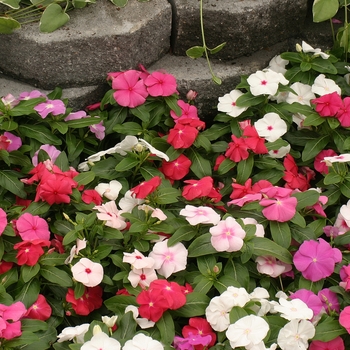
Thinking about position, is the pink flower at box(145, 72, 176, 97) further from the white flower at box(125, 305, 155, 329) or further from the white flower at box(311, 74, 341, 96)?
the white flower at box(125, 305, 155, 329)

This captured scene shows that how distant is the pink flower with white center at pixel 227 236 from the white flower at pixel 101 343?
0.50m

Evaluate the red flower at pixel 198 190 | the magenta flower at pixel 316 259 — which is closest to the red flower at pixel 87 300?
the red flower at pixel 198 190

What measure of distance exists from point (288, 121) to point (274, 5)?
60cm

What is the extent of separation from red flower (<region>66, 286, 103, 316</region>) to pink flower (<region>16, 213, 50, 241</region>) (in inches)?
8.9

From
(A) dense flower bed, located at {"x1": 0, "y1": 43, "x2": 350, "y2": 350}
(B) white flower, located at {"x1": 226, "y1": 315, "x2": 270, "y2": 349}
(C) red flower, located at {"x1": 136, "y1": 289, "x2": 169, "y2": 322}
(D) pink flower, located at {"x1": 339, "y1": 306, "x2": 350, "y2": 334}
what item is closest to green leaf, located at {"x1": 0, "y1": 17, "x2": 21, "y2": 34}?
(A) dense flower bed, located at {"x1": 0, "y1": 43, "x2": 350, "y2": 350}

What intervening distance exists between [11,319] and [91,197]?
2.04 ft

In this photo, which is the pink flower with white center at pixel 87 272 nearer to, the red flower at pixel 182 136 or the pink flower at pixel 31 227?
the pink flower at pixel 31 227

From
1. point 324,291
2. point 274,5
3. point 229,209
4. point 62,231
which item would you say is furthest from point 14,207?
point 274,5

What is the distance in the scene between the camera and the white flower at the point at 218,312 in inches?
83.7

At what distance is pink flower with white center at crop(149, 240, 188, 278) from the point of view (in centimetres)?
229

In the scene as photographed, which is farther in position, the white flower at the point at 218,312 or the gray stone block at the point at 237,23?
the gray stone block at the point at 237,23

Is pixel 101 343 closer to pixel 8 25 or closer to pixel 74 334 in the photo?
pixel 74 334

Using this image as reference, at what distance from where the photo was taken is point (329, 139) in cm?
283

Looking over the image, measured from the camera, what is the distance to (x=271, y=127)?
111 inches
